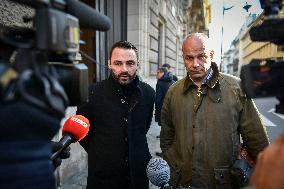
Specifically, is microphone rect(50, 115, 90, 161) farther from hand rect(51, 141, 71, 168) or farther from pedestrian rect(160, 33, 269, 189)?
pedestrian rect(160, 33, 269, 189)

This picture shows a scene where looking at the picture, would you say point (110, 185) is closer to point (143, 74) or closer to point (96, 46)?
point (96, 46)

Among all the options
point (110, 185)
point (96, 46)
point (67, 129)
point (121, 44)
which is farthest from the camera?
point (96, 46)

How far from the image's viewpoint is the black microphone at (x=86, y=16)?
0.91 meters

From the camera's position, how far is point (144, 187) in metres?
2.59

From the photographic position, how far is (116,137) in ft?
8.09

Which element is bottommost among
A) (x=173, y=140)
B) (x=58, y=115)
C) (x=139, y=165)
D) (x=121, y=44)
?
(x=139, y=165)

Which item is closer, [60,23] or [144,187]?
[60,23]

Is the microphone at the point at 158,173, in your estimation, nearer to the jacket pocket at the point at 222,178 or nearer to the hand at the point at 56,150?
the hand at the point at 56,150

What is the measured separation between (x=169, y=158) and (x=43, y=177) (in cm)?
182

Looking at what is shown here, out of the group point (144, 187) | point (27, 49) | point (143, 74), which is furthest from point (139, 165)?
point (143, 74)

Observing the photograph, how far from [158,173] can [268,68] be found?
28.6 inches

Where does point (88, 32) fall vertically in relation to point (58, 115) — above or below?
above

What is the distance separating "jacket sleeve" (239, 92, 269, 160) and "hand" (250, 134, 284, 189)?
1.62 m

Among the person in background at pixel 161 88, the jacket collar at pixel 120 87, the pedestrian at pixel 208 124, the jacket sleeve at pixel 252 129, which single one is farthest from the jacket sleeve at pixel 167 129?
the person in background at pixel 161 88
